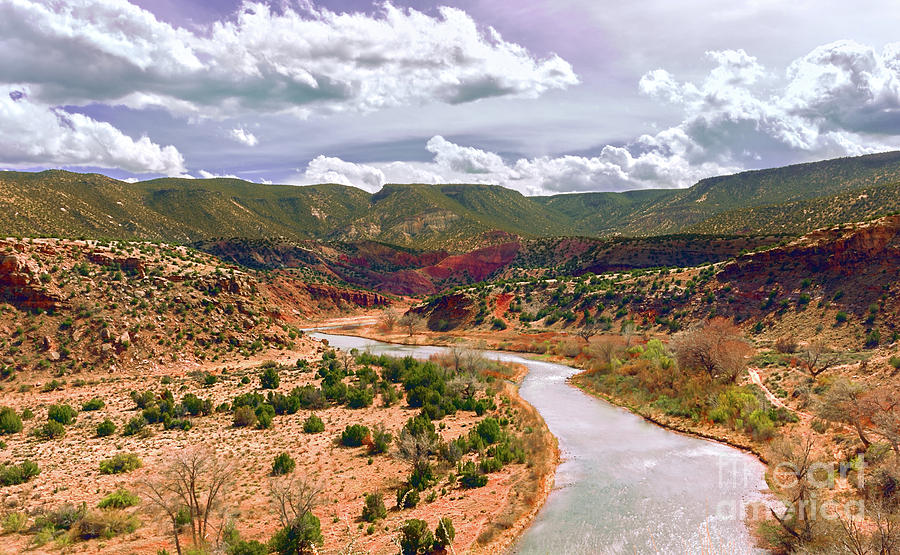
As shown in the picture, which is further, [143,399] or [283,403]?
[283,403]

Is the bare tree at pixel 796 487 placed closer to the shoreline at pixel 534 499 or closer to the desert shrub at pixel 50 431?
the shoreline at pixel 534 499

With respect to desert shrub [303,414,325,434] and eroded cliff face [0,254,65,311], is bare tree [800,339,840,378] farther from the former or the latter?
eroded cliff face [0,254,65,311]

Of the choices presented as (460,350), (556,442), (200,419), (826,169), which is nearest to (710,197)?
(826,169)

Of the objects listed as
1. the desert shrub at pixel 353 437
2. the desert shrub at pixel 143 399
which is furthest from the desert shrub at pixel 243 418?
the desert shrub at pixel 353 437

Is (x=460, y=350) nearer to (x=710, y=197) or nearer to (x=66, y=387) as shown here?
(x=66, y=387)

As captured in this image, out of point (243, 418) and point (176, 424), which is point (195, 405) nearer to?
point (176, 424)

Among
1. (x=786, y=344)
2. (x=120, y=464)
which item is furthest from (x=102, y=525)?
(x=786, y=344)
